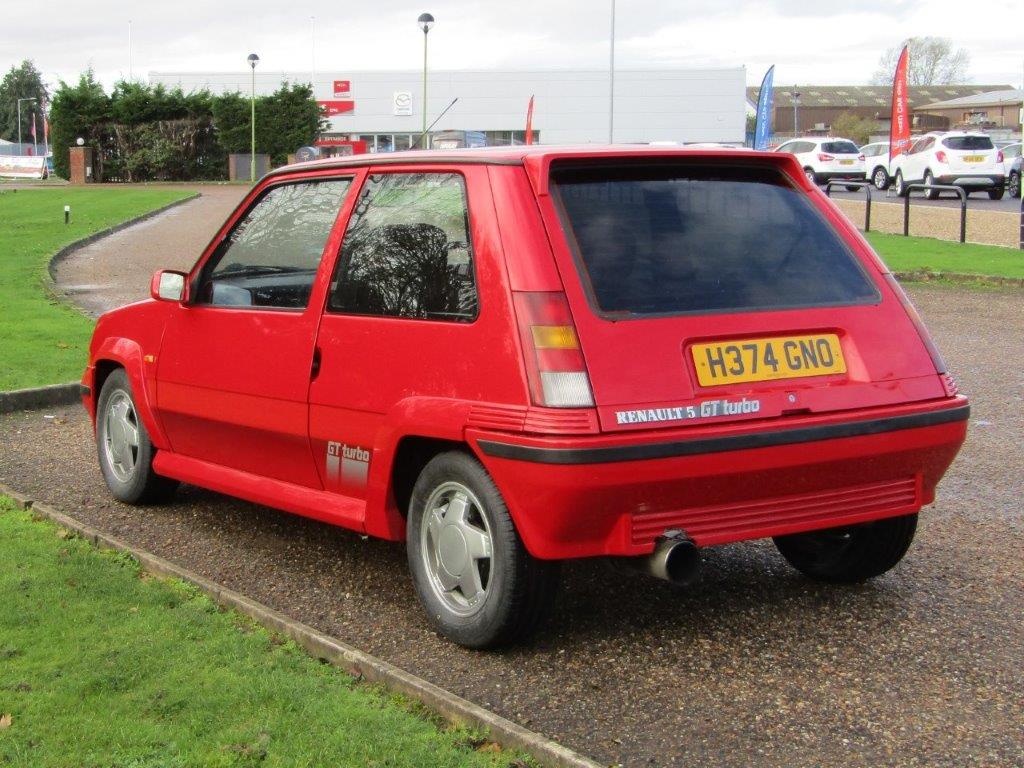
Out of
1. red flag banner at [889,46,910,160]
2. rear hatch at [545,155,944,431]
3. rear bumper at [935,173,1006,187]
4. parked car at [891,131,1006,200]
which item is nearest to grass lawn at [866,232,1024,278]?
red flag banner at [889,46,910,160]

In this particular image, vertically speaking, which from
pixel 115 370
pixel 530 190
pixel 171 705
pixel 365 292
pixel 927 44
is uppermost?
pixel 927 44

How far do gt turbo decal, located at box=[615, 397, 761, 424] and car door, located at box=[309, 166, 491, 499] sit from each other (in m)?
0.48

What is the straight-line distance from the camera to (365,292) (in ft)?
16.3

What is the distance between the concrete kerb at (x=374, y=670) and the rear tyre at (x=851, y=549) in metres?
1.72

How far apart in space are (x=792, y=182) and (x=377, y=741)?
2.53 metres

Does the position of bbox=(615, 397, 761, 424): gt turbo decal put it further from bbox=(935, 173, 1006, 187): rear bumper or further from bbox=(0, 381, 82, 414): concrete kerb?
bbox=(935, 173, 1006, 187): rear bumper

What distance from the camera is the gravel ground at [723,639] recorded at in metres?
3.79

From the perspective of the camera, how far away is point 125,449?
670cm

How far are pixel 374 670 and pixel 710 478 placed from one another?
3.95 ft

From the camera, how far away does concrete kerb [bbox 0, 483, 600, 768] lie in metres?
3.60

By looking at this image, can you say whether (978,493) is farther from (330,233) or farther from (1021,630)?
(330,233)

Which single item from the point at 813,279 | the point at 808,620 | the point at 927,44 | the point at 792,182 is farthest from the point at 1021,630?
the point at 927,44

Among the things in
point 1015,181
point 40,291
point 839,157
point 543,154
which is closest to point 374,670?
point 543,154

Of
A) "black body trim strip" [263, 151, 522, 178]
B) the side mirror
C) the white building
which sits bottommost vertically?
the side mirror
